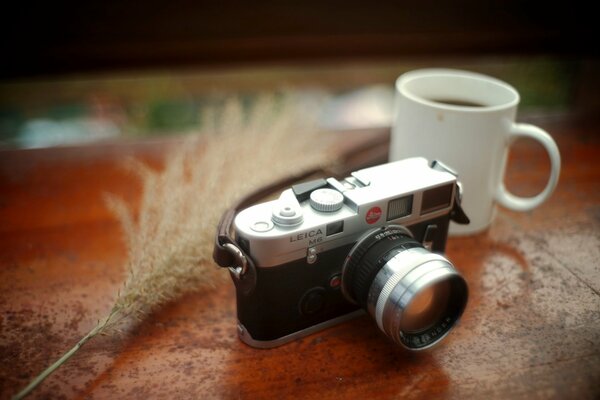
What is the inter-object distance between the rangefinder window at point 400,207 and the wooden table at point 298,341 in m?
0.12

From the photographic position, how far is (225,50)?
3.23 feet

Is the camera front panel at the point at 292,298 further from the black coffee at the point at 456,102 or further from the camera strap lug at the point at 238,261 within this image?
the black coffee at the point at 456,102

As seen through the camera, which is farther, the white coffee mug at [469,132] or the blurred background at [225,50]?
the blurred background at [225,50]

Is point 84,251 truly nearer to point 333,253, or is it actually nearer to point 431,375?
point 333,253

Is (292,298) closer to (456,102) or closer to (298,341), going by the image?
(298,341)

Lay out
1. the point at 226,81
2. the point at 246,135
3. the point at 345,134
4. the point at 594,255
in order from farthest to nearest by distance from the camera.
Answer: the point at 226,81
the point at 345,134
the point at 246,135
the point at 594,255

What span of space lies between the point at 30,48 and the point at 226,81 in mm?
520

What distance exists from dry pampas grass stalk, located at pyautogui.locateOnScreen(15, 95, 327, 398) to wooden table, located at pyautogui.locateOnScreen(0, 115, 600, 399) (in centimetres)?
3

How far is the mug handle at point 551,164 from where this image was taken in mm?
628

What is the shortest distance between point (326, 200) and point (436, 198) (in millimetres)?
129

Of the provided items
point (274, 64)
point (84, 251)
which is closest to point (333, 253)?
point (84, 251)

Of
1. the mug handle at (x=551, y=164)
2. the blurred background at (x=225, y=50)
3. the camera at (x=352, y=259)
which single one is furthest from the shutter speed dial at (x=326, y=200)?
the blurred background at (x=225, y=50)

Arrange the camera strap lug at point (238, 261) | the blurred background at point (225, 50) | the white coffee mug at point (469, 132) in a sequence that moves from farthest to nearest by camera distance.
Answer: the blurred background at point (225, 50), the white coffee mug at point (469, 132), the camera strap lug at point (238, 261)

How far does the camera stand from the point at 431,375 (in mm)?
506
